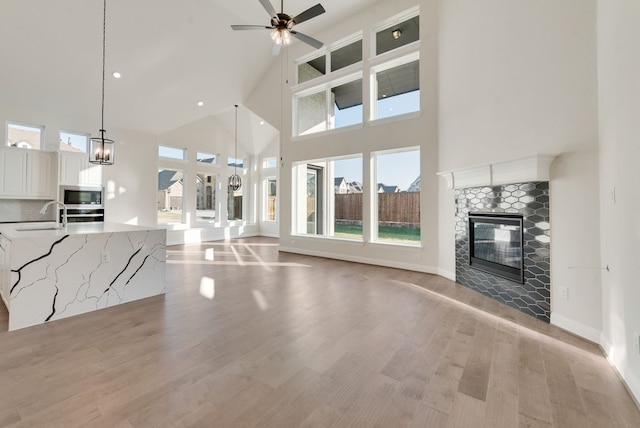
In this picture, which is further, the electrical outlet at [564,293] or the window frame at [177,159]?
the window frame at [177,159]

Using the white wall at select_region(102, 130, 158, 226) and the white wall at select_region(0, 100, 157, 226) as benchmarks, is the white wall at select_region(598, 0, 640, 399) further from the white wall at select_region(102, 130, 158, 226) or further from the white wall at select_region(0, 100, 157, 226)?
the white wall at select_region(102, 130, 158, 226)

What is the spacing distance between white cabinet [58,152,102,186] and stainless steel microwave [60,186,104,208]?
144 mm

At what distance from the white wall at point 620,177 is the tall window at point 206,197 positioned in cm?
943

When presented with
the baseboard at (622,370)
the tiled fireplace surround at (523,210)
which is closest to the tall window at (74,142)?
the tiled fireplace surround at (523,210)

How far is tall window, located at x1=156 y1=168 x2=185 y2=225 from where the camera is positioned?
842 centimetres

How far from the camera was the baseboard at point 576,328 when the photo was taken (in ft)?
8.31

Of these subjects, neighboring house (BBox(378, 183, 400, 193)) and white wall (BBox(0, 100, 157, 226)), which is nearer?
neighboring house (BBox(378, 183, 400, 193))

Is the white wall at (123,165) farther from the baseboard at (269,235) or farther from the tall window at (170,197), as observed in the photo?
the baseboard at (269,235)

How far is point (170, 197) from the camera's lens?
28.7 feet

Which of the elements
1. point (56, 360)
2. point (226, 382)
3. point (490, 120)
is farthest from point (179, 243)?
point (490, 120)

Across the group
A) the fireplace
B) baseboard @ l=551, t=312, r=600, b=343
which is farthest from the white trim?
baseboard @ l=551, t=312, r=600, b=343

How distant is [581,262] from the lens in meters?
2.68

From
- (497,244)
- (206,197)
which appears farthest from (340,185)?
(206,197)

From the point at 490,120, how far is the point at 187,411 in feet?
14.4
